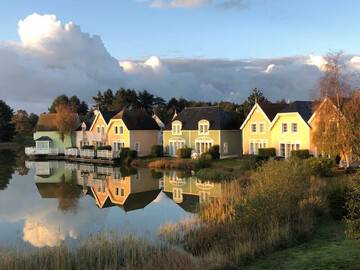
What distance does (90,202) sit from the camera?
981 inches

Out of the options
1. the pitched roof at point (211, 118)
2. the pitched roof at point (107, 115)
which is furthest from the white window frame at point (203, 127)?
the pitched roof at point (107, 115)

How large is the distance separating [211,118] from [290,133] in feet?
32.2

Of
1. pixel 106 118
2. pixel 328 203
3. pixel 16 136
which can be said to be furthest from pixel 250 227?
pixel 16 136

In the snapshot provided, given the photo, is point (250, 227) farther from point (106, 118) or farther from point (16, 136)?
point (16, 136)

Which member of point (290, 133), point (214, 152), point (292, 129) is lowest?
point (214, 152)

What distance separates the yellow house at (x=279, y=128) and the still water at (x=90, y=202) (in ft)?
30.7

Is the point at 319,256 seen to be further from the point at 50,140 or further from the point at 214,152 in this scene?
the point at 50,140

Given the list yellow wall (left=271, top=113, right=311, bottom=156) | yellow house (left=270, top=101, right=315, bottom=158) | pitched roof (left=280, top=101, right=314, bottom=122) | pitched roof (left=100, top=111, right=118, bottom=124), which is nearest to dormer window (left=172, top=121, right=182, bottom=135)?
pitched roof (left=100, top=111, right=118, bottom=124)

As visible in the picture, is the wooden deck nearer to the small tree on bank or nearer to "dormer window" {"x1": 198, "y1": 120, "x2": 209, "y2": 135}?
"dormer window" {"x1": 198, "y1": 120, "x2": 209, "y2": 135}

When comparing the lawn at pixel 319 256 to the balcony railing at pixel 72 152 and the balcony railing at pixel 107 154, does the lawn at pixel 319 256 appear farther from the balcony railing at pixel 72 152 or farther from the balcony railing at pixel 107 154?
the balcony railing at pixel 72 152

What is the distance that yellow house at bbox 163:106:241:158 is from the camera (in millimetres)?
46469

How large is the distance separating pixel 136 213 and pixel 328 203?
9.23 meters

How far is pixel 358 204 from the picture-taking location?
37.7ft

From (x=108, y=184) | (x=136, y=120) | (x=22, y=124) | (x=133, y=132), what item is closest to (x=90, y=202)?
(x=108, y=184)
